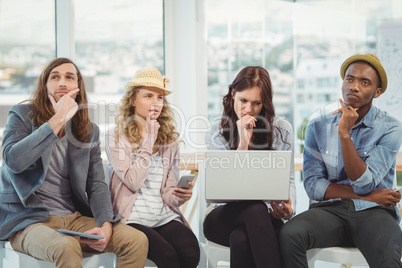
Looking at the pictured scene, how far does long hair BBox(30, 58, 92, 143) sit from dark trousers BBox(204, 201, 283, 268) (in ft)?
2.30

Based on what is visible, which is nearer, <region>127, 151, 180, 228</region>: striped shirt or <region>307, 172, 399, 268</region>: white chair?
<region>307, 172, 399, 268</region>: white chair

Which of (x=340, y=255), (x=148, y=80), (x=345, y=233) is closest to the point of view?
(x=340, y=255)

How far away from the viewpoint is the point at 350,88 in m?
2.29

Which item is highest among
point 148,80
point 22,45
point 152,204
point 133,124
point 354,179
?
point 22,45

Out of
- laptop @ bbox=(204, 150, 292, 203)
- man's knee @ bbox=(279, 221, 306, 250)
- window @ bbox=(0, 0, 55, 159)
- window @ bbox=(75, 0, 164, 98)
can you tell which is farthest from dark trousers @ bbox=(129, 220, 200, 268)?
window @ bbox=(75, 0, 164, 98)

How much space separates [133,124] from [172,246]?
605mm

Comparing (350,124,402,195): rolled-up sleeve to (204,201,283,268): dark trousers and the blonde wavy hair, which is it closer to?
(204,201,283,268): dark trousers

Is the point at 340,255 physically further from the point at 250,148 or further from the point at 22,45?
the point at 22,45

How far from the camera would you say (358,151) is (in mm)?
2303

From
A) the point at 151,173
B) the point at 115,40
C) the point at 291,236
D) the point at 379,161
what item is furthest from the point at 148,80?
the point at 115,40

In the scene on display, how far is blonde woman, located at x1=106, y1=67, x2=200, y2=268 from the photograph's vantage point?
2.13 m

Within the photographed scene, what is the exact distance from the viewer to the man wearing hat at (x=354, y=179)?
202 centimetres

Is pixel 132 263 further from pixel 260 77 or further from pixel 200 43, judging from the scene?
pixel 200 43

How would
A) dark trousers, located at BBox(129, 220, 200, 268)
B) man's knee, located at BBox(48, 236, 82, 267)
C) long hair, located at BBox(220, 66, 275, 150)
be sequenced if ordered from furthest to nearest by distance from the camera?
long hair, located at BBox(220, 66, 275, 150)
dark trousers, located at BBox(129, 220, 200, 268)
man's knee, located at BBox(48, 236, 82, 267)
